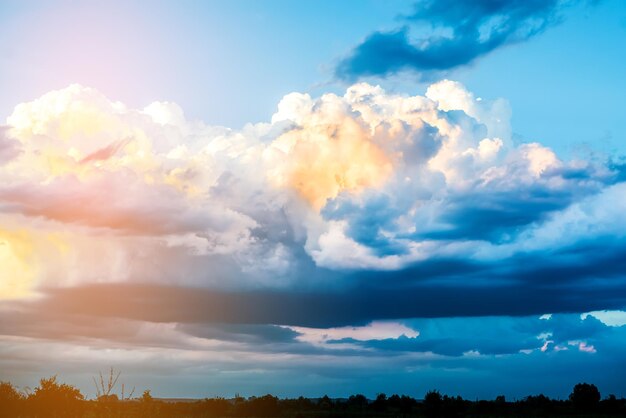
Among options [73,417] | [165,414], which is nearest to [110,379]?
[73,417]

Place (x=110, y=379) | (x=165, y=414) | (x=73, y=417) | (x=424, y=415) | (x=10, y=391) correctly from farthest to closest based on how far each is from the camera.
Result: (x=424, y=415), (x=165, y=414), (x=10, y=391), (x=73, y=417), (x=110, y=379)

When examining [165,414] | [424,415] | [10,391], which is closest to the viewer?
[10,391]

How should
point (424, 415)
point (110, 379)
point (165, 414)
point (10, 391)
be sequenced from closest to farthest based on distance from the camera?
1. point (110, 379)
2. point (10, 391)
3. point (165, 414)
4. point (424, 415)

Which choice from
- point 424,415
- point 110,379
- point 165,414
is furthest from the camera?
point 424,415

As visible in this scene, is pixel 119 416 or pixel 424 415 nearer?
pixel 119 416

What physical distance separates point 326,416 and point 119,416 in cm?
7281

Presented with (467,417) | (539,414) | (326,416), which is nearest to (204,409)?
(326,416)

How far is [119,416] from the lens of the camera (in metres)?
132

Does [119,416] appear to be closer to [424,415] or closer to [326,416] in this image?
[326,416]

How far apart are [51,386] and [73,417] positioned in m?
6.26

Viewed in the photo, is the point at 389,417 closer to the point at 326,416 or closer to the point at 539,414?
the point at 326,416

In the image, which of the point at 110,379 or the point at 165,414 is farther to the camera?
the point at 165,414

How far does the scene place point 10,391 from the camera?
136 meters

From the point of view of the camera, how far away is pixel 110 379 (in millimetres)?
89562
